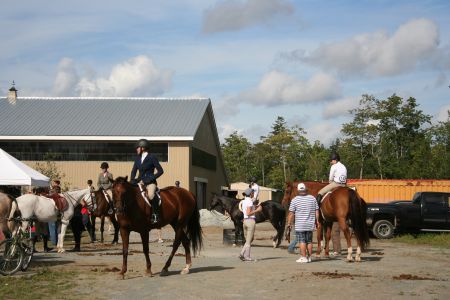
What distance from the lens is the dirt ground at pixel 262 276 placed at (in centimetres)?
1041

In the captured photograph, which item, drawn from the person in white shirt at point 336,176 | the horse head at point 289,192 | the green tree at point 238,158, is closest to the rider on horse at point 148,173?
the person in white shirt at point 336,176

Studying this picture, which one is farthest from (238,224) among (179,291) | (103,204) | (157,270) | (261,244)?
(179,291)

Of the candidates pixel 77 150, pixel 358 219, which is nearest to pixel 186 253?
pixel 358 219

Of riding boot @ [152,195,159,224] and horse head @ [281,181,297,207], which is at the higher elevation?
horse head @ [281,181,297,207]

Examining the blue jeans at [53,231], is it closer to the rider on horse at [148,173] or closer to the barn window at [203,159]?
the rider on horse at [148,173]

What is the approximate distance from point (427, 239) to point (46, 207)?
14.4m

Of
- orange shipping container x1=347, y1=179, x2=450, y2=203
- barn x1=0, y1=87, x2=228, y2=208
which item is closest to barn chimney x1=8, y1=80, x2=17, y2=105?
barn x1=0, y1=87, x2=228, y2=208

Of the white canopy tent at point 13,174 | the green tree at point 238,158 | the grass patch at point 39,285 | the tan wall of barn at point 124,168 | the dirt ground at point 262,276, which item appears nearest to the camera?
the grass patch at point 39,285

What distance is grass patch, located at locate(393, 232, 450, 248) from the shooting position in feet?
74.3

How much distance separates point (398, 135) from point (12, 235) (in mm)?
62810

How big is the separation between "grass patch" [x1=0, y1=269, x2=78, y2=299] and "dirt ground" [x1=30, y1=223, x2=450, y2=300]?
0.29 meters

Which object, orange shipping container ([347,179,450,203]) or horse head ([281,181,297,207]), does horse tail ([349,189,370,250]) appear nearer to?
horse head ([281,181,297,207])

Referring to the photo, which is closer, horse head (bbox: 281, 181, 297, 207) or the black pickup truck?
horse head (bbox: 281, 181, 297, 207)

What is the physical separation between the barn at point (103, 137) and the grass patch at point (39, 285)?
87.4 ft
